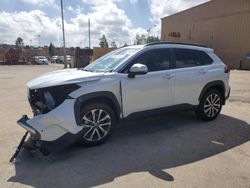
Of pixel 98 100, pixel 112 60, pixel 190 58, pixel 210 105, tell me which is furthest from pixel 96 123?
pixel 210 105

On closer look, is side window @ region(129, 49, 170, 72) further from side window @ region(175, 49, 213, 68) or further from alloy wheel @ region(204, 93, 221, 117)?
alloy wheel @ region(204, 93, 221, 117)

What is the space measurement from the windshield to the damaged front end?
102cm

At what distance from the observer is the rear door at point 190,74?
5809 millimetres

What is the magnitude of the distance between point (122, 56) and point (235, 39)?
27.5 meters

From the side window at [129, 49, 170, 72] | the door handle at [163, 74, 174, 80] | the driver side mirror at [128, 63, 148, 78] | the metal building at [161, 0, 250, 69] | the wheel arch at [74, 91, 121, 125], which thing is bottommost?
the wheel arch at [74, 91, 121, 125]

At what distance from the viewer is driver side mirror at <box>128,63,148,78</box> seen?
4898 millimetres

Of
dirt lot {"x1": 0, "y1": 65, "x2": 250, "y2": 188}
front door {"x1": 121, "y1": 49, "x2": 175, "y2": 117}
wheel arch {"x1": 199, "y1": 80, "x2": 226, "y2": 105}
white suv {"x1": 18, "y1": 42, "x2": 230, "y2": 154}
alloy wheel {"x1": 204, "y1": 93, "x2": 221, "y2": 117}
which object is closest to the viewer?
dirt lot {"x1": 0, "y1": 65, "x2": 250, "y2": 188}

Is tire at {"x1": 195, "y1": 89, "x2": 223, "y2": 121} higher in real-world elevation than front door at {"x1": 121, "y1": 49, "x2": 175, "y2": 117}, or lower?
lower

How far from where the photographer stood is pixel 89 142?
4816 mm

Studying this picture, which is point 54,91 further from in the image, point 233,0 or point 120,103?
point 233,0

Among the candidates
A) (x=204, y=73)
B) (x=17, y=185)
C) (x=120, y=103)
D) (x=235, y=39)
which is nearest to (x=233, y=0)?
(x=235, y=39)

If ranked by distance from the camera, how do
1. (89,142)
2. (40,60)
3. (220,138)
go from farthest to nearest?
(40,60)
(220,138)
(89,142)

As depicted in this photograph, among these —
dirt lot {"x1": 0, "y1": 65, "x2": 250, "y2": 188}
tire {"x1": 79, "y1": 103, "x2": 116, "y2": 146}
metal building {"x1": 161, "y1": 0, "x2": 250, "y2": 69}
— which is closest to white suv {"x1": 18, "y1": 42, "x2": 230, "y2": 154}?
tire {"x1": 79, "y1": 103, "x2": 116, "y2": 146}

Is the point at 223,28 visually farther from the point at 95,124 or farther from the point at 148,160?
the point at 148,160
